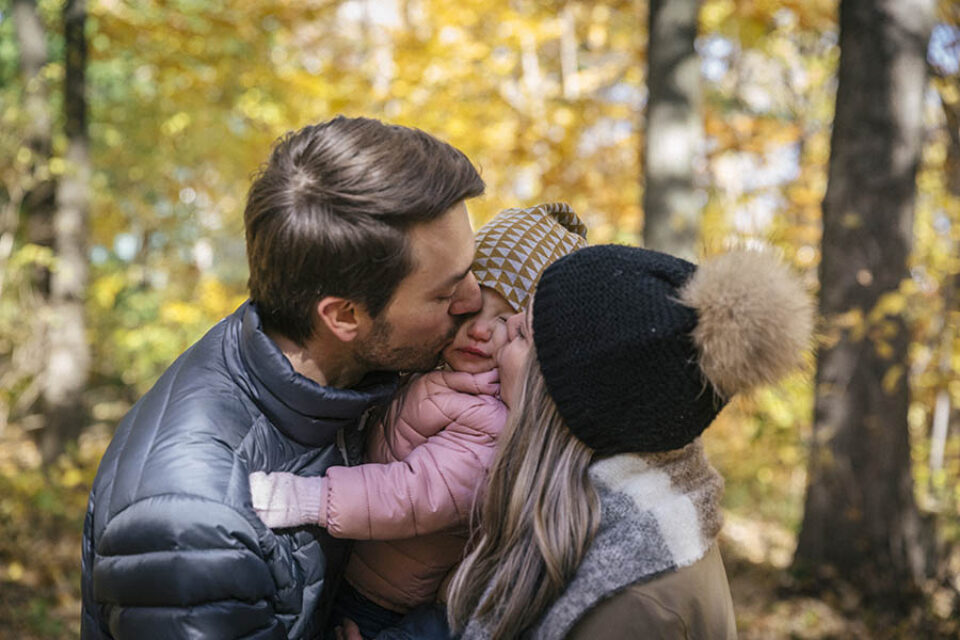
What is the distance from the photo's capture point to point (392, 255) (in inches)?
78.9

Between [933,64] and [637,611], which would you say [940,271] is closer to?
[933,64]

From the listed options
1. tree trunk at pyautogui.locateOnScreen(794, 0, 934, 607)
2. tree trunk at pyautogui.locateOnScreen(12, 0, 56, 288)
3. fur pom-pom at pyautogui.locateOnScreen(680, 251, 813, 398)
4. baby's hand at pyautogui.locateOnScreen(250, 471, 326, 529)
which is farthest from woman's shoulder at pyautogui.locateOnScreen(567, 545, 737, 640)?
tree trunk at pyautogui.locateOnScreen(12, 0, 56, 288)

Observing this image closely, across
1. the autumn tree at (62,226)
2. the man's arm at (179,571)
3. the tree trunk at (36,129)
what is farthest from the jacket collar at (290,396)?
the autumn tree at (62,226)

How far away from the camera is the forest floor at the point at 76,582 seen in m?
5.35

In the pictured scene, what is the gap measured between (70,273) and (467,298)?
23.4ft

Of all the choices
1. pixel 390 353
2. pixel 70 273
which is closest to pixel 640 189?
pixel 70 273

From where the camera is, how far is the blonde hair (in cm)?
172

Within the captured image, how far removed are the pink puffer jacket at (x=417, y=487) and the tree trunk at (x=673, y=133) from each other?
156 inches

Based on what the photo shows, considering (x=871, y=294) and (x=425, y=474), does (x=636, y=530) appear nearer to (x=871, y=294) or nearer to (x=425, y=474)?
(x=425, y=474)

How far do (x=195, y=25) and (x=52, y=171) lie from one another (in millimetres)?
2075

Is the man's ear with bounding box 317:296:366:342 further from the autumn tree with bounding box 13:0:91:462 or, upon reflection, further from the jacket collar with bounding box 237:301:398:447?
the autumn tree with bounding box 13:0:91:462

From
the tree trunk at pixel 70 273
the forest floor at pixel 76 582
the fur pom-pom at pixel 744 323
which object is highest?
the fur pom-pom at pixel 744 323

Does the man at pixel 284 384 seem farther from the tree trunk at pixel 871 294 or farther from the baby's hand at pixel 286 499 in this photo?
the tree trunk at pixel 871 294

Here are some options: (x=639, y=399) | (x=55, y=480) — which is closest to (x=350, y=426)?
(x=639, y=399)
